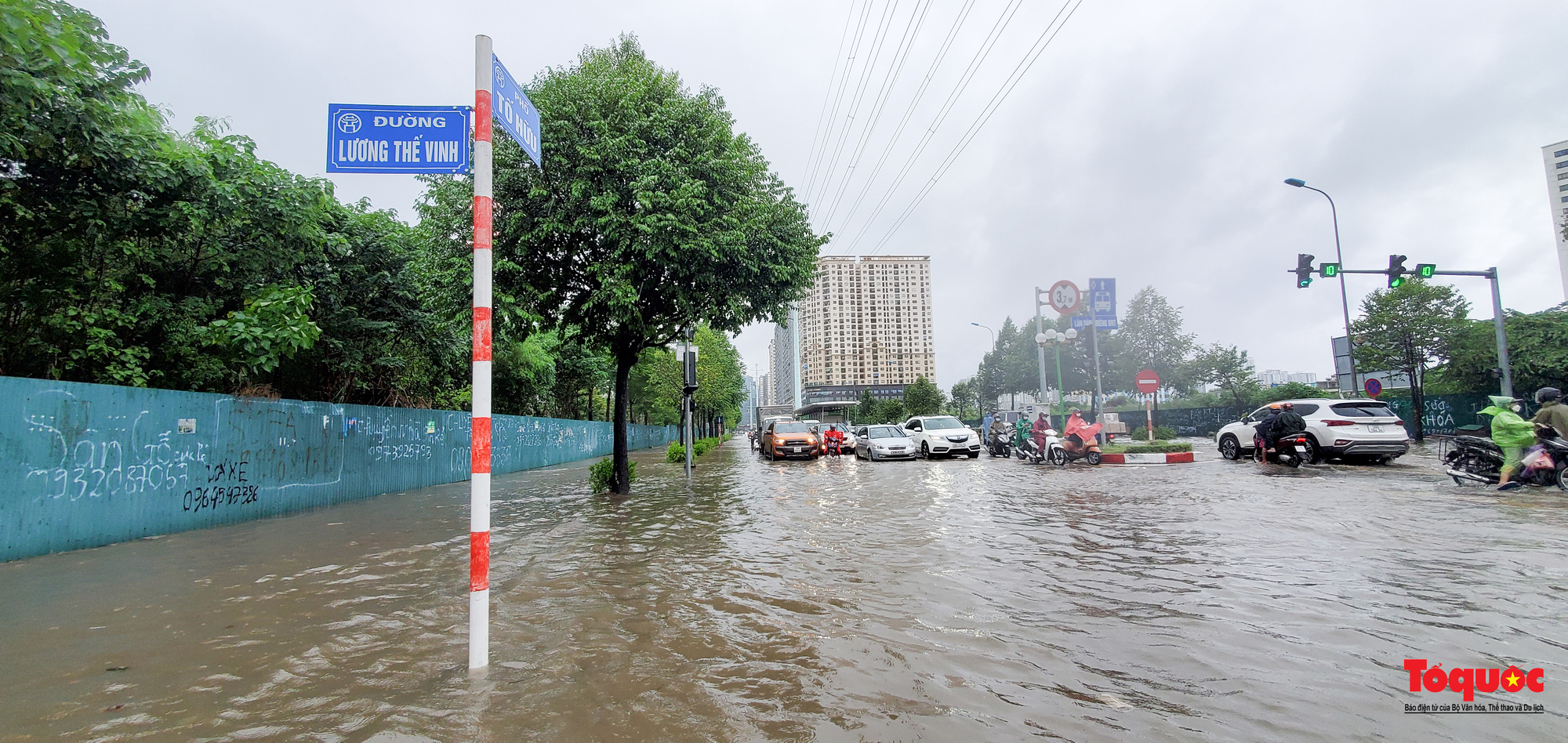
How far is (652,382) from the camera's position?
141 feet

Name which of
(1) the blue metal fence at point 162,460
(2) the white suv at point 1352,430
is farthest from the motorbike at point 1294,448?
(1) the blue metal fence at point 162,460

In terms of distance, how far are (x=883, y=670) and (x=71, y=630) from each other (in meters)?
5.18

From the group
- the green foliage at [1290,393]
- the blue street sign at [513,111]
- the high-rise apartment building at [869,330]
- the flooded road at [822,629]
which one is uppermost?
the high-rise apartment building at [869,330]

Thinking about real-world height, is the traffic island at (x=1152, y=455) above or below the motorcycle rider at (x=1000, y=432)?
below

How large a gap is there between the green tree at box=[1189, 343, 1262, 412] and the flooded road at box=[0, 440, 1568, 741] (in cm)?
3889

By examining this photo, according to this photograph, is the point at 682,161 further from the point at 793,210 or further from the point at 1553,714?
the point at 1553,714

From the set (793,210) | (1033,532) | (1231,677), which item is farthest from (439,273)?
(1231,677)

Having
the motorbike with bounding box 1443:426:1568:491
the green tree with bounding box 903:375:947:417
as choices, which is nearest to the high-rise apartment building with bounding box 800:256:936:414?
the green tree with bounding box 903:375:947:417

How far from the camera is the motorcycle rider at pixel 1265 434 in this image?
46.7 feet

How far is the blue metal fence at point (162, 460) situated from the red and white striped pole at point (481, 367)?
6.75 metres

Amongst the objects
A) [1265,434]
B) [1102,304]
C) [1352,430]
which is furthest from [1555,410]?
[1102,304]

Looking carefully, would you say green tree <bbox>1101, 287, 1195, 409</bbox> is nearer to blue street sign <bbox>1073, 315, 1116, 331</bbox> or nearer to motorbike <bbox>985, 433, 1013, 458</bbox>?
blue street sign <bbox>1073, 315, 1116, 331</bbox>

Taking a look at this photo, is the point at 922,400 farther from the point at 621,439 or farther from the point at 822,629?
the point at 822,629

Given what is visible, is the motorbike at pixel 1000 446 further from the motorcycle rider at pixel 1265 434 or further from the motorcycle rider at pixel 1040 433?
the motorcycle rider at pixel 1265 434
